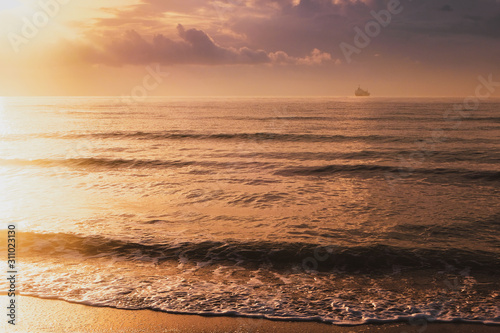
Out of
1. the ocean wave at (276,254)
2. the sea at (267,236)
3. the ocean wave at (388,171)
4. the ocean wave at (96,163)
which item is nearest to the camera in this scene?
the sea at (267,236)

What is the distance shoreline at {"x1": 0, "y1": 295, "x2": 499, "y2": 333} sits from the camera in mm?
5855

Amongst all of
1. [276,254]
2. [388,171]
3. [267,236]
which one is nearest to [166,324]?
[276,254]

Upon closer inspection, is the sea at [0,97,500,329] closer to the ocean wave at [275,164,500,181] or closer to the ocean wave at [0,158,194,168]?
the ocean wave at [275,164,500,181]

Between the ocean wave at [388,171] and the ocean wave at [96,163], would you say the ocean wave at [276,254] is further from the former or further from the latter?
the ocean wave at [96,163]

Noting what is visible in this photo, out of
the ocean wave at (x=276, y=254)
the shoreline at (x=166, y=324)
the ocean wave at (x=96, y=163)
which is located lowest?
the shoreline at (x=166, y=324)

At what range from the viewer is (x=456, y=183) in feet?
54.1

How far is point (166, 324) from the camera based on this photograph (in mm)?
6031

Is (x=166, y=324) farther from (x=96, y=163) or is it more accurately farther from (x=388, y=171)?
(x=96, y=163)

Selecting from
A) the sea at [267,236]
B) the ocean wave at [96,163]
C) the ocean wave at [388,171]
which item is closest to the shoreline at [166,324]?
the sea at [267,236]

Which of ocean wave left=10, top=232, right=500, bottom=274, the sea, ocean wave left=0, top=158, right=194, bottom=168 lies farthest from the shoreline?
ocean wave left=0, top=158, right=194, bottom=168

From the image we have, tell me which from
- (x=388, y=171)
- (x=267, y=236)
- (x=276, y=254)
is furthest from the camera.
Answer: (x=388, y=171)

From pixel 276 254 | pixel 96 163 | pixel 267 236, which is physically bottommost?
pixel 276 254

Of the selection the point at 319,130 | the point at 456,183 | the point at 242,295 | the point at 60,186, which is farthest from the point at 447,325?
the point at 319,130

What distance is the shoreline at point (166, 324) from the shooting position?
586 cm
